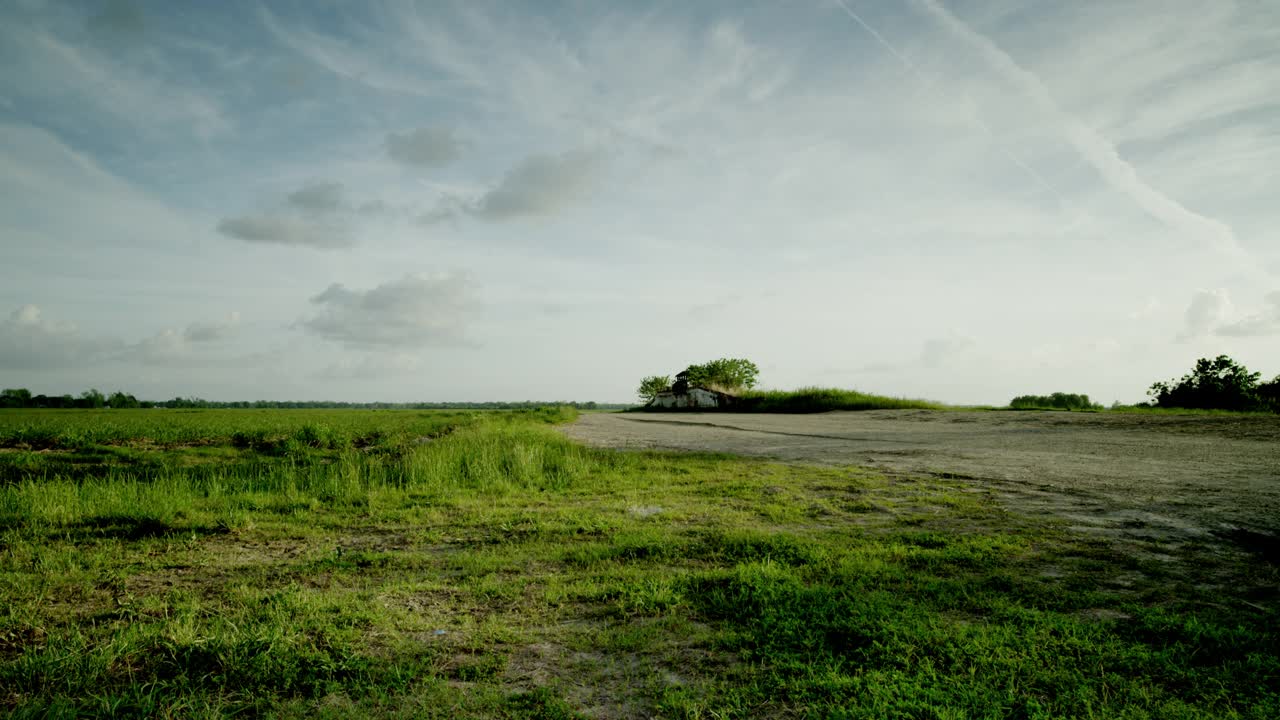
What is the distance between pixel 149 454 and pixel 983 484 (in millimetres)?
18574

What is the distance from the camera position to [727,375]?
64125 mm

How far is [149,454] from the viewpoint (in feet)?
46.9

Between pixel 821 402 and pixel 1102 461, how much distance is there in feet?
98.4

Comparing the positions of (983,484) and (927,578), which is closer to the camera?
(927,578)

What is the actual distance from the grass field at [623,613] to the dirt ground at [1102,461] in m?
0.95

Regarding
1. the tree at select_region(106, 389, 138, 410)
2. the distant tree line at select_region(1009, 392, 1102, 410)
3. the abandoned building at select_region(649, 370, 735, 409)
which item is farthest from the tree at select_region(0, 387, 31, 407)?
the distant tree line at select_region(1009, 392, 1102, 410)

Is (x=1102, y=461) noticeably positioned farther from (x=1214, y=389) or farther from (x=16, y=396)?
(x=16, y=396)

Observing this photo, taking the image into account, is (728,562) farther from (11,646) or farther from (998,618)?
(11,646)

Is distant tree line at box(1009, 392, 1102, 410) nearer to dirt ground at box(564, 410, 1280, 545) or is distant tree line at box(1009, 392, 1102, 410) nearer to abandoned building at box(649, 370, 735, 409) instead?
dirt ground at box(564, 410, 1280, 545)

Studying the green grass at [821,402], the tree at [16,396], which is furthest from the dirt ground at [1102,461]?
the tree at [16,396]

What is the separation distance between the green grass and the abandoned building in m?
4.87

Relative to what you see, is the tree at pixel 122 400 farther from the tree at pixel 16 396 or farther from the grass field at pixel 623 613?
the grass field at pixel 623 613

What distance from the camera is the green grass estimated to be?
34719 mm

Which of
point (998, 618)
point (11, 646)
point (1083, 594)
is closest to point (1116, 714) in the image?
point (998, 618)
